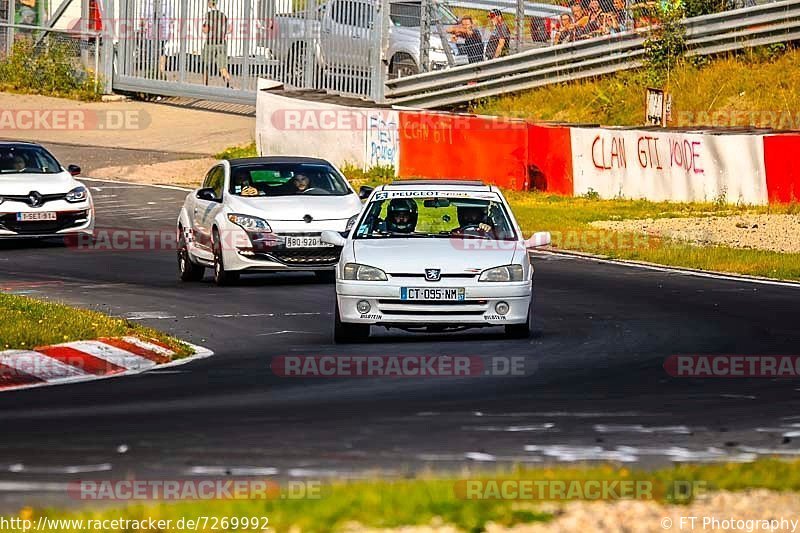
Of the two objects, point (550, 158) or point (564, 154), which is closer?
point (564, 154)

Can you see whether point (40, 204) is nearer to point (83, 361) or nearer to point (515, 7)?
point (83, 361)

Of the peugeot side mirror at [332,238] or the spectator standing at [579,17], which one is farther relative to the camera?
the spectator standing at [579,17]

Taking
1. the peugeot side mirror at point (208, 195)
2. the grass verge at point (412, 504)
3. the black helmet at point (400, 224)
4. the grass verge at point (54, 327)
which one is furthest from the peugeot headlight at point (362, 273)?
the grass verge at point (412, 504)

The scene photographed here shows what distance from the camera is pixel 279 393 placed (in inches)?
428

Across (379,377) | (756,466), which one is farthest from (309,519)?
(379,377)

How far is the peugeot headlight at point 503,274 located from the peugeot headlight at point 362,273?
82cm

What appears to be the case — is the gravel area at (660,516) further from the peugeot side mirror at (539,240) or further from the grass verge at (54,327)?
the peugeot side mirror at (539,240)

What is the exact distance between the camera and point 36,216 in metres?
23.2

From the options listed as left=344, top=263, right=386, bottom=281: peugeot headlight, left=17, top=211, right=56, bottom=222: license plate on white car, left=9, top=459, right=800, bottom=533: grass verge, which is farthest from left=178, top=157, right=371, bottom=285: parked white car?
left=9, top=459, right=800, bottom=533: grass verge

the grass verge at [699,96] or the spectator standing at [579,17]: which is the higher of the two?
the spectator standing at [579,17]

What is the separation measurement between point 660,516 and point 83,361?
6845mm

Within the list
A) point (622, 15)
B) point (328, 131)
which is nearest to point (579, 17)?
point (622, 15)

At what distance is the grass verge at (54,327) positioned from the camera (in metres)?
12.9

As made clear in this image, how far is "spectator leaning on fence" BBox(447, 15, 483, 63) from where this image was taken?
38438 mm
